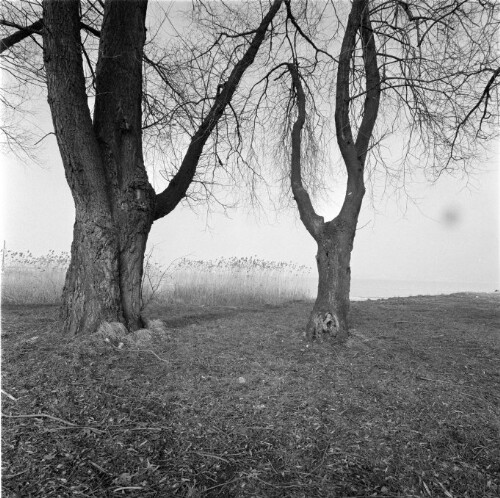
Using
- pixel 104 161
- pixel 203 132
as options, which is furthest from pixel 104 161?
pixel 203 132

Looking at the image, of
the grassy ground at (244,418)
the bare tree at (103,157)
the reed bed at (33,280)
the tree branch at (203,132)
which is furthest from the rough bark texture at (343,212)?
the reed bed at (33,280)

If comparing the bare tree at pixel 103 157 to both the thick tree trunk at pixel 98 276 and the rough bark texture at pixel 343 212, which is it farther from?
the rough bark texture at pixel 343 212

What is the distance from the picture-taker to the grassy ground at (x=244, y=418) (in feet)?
5.69

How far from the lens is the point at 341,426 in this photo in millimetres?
2193

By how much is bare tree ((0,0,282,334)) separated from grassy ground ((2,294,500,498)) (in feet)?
1.63

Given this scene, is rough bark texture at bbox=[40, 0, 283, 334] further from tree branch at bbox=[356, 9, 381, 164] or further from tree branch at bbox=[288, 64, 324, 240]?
tree branch at bbox=[356, 9, 381, 164]

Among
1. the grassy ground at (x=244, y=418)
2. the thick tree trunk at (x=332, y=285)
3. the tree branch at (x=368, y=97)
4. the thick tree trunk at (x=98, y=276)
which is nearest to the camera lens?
the grassy ground at (x=244, y=418)

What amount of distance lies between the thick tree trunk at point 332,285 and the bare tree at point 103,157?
1.76 metres

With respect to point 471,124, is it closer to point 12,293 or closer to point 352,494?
point 352,494

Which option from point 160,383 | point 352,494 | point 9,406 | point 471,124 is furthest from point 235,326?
point 471,124

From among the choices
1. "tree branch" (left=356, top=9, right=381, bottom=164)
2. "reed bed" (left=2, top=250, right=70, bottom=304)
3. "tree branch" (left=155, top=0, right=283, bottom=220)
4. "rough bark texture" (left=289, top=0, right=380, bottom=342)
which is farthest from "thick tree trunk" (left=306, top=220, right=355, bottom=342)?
"reed bed" (left=2, top=250, right=70, bottom=304)

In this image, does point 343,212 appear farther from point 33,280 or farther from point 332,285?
point 33,280

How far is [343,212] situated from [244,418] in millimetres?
2466

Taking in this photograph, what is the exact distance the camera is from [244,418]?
2.24 m
